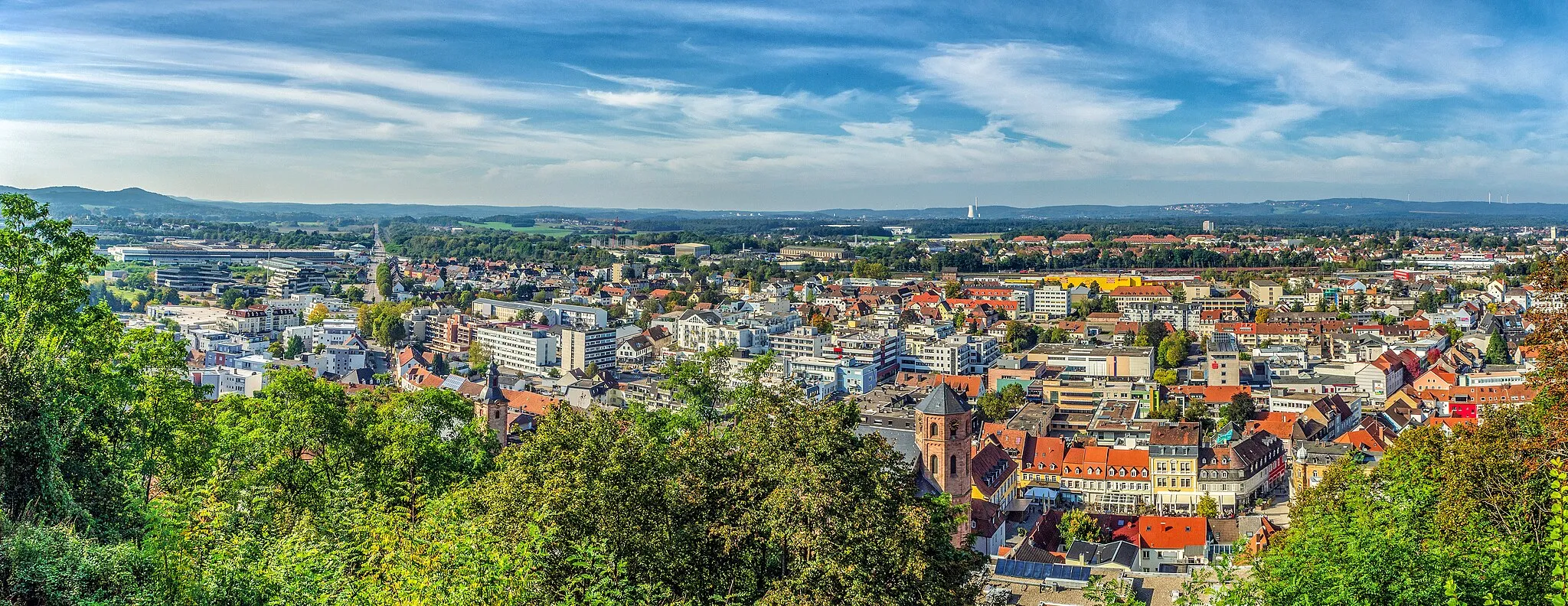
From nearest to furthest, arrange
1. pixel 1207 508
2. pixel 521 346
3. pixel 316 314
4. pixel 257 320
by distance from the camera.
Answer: pixel 1207 508 < pixel 521 346 < pixel 257 320 < pixel 316 314

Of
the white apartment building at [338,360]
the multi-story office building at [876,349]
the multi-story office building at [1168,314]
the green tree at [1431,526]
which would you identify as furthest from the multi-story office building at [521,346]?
the green tree at [1431,526]

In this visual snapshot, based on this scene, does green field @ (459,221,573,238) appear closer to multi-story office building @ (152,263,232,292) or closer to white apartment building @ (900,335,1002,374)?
multi-story office building @ (152,263,232,292)

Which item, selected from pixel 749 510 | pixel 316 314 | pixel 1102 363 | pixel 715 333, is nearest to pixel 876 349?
pixel 715 333

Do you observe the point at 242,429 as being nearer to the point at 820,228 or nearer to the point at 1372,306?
the point at 1372,306

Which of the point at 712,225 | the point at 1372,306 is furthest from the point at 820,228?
the point at 1372,306

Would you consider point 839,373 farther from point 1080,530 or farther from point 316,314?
point 316,314

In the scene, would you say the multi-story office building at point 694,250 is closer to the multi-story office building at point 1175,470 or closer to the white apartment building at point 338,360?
the white apartment building at point 338,360

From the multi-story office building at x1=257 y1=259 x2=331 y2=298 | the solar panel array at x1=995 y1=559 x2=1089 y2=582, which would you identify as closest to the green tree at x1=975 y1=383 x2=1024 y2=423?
the solar panel array at x1=995 y1=559 x2=1089 y2=582
